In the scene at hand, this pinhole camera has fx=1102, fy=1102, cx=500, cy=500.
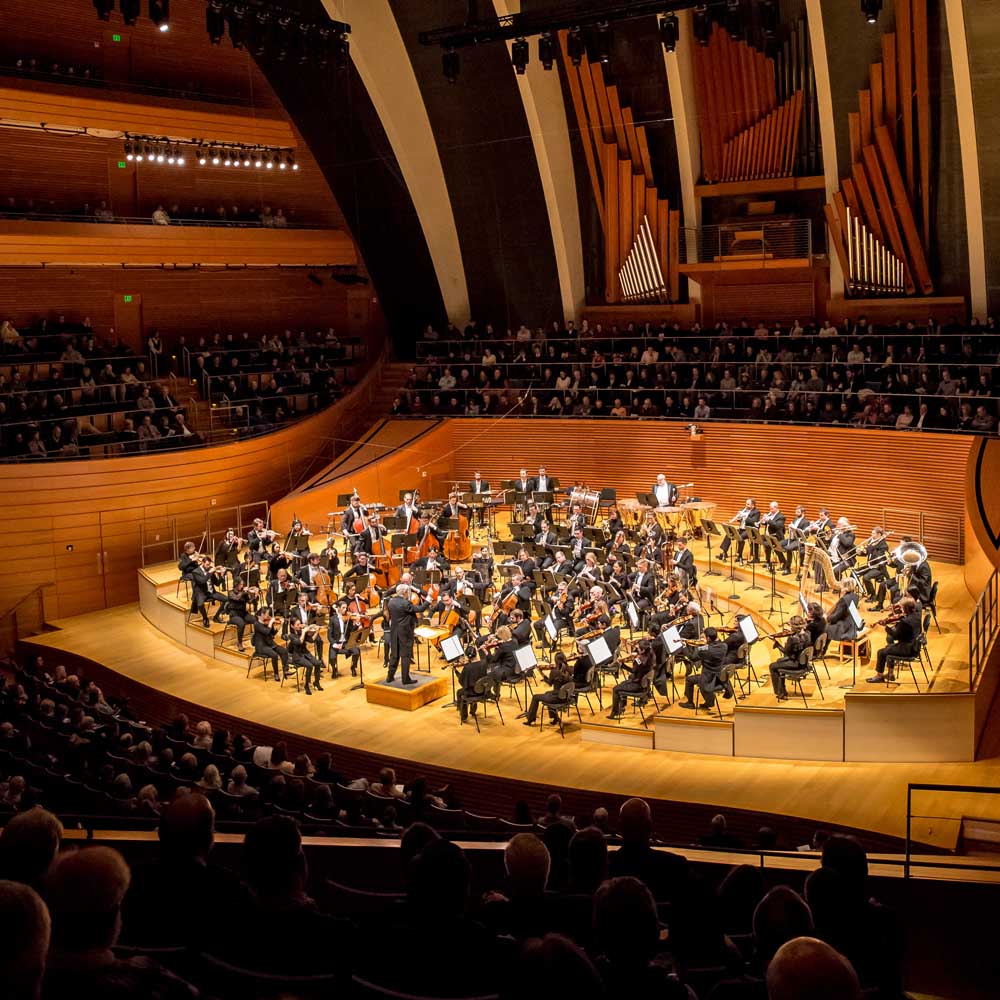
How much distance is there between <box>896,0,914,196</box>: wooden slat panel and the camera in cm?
1708

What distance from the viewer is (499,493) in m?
17.9

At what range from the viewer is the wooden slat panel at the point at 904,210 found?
17.6 metres

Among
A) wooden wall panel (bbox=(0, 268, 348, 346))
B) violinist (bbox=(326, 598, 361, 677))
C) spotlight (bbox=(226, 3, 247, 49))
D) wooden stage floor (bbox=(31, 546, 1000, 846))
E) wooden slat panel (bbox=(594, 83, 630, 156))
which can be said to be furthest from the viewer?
wooden slat panel (bbox=(594, 83, 630, 156))

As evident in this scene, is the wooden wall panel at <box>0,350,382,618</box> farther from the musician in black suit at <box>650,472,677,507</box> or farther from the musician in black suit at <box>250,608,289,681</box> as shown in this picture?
the musician in black suit at <box>650,472,677,507</box>

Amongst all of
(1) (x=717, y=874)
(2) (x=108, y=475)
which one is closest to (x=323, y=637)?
(2) (x=108, y=475)

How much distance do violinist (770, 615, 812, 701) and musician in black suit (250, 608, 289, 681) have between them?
528 cm

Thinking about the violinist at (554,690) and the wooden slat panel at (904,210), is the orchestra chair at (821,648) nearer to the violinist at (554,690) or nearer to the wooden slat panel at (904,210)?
the violinist at (554,690)

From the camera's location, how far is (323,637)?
1305 cm

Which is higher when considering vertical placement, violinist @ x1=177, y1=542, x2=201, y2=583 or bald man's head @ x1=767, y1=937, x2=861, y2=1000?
bald man's head @ x1=767, y1=937, x2=861, y2=1000

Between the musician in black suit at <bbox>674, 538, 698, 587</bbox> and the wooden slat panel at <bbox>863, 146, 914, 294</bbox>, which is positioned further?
the wooden slat panel at <bbox>863, 146, 914, 294</bbox>

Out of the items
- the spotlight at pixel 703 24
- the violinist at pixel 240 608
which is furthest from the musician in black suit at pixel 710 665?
the spotlight at pixel 703 24

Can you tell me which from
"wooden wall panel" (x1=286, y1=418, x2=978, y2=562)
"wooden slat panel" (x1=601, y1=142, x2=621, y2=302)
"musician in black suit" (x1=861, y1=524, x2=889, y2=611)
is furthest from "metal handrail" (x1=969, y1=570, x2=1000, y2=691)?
"wooden slat panel" (x1=601, y1=142, x2=621, y2=302)

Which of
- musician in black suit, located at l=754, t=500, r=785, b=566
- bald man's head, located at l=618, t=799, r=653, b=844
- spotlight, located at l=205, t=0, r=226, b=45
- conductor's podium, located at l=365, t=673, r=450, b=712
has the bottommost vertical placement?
conductor's podium, located at l=365, t=673, r=450, b=712

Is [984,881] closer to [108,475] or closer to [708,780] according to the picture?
[708,780]
